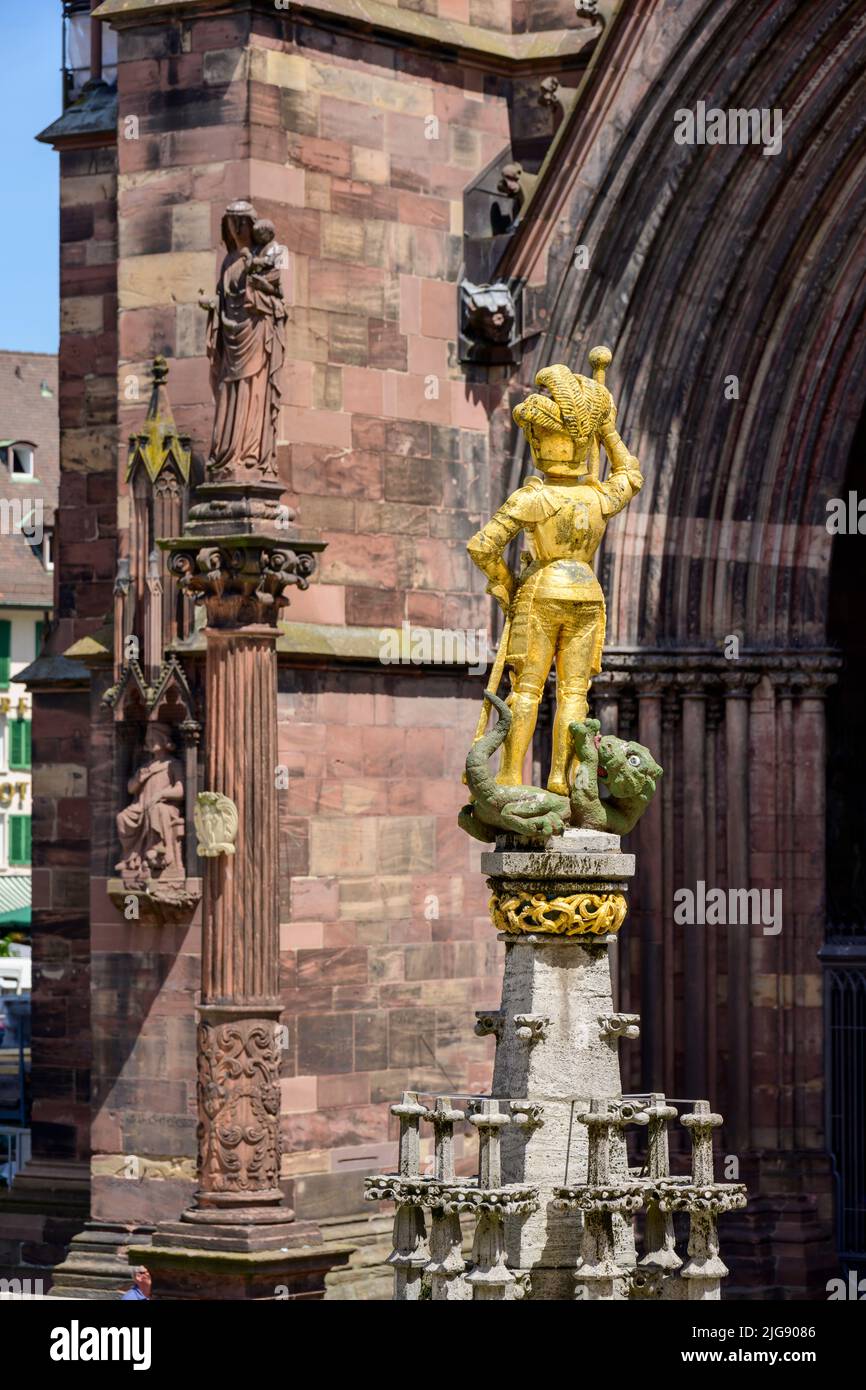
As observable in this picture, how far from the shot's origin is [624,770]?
15406 mm

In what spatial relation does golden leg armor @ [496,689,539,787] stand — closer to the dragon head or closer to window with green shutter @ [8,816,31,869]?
the dragon head

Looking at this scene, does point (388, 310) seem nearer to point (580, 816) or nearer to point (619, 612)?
point (619, 612)

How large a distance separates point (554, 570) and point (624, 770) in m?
0.89

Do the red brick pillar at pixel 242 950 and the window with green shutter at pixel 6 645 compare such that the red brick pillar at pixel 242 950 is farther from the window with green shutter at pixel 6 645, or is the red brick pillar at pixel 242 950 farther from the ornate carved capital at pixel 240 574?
the window with green shutter at pixel 6 645

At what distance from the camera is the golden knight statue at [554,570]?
1553 centimetres

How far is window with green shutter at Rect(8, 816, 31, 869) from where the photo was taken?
6075 centimetres

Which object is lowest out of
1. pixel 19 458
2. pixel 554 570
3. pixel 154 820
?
pixel 154 820

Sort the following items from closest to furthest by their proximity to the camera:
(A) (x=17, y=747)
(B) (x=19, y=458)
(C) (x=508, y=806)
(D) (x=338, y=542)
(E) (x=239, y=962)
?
(C) (x=508, y=806) → (E) (x=239, y=962) → (D) (x=338, y=542) → (B) (x=19, y=458) → (A) (x=17, y=747)

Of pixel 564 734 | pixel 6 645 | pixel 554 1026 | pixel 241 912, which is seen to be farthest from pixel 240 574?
pixel 6 645

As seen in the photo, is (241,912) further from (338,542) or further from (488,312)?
(488,312)
